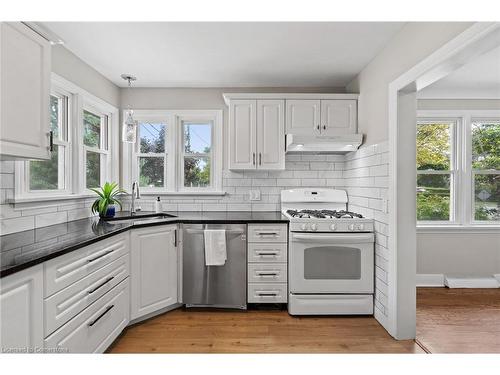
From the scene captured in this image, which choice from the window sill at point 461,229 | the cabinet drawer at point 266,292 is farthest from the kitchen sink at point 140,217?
the window sill at point 461,229

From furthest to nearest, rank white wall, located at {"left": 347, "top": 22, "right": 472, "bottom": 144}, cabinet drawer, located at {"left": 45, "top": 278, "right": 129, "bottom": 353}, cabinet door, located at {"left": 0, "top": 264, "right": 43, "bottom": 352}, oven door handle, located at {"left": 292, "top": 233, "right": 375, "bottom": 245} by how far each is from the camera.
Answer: oven door handle, located at {"left": 292, "top": 233, "right": 375, "bottom": 245}, white wall, located at {"left": 347, "top": 22, "right": 472, "bottom": 144}, cabinet drawer, located at {"left": 45, "top": 278, "right": 129, "bottom": 353}, cabinet door, located at {"left": 0, "top": 264, "right": 43, "bottom": 352}

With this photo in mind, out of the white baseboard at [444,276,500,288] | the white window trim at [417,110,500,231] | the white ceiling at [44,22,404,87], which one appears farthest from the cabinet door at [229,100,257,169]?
the white baseboard at [444,276,500,288]

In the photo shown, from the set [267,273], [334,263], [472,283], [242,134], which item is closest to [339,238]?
[334,263]

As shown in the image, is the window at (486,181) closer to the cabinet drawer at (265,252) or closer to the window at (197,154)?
the cabinet drawer at (265,252)

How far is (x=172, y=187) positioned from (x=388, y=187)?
238 cm

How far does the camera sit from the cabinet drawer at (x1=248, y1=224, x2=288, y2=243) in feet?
9.25

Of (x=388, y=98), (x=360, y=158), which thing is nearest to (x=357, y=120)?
(x=360, y=158)

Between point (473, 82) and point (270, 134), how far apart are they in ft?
7.75

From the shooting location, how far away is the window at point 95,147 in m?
3.03

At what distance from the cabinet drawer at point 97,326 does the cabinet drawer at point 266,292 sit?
112cm

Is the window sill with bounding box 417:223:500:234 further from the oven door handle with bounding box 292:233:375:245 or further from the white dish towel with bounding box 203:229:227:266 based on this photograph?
the white dish towel with bounding box 203:229:227:266

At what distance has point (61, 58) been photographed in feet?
8.16

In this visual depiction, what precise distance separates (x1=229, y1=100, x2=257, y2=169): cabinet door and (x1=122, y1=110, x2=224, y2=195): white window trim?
1.19ft

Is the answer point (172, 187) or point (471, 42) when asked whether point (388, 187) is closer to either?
point (471, 42)
